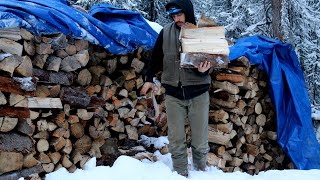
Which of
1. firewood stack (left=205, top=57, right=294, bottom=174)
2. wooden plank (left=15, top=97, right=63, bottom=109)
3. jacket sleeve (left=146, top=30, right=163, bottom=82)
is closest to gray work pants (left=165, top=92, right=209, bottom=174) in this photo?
jacket sleeve (left=146, top=30, right=163, bottom=82)

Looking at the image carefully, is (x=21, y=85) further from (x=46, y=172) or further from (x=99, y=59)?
(x=99, y=59)

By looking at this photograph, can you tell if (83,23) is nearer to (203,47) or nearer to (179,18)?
(179,18)

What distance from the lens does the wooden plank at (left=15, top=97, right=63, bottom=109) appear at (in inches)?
123

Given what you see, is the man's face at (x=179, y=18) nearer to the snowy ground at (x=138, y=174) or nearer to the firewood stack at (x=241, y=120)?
the snowy ground at (x=138, y=174)

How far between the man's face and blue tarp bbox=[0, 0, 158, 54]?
81 cm

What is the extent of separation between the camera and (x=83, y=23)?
371cm

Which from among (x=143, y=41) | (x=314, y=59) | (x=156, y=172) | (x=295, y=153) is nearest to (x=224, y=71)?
(x=143, y=41)

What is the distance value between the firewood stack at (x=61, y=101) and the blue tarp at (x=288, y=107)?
66.1 inches

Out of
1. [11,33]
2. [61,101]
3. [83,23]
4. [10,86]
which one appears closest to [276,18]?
[83,23]

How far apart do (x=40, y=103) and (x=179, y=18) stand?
151 centimetres

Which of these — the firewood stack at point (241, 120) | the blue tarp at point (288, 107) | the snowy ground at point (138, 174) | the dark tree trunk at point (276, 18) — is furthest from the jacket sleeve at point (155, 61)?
the dark tree trunk at point (276, 18)

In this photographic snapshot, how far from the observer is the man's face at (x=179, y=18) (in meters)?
3.46

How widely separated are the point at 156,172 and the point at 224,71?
211cm

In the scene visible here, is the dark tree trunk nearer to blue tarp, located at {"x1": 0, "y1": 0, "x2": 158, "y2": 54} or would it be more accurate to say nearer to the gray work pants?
blue tarp, located at {"x1": 0, "y1": 0, "x2": 158, "y2": 54}
